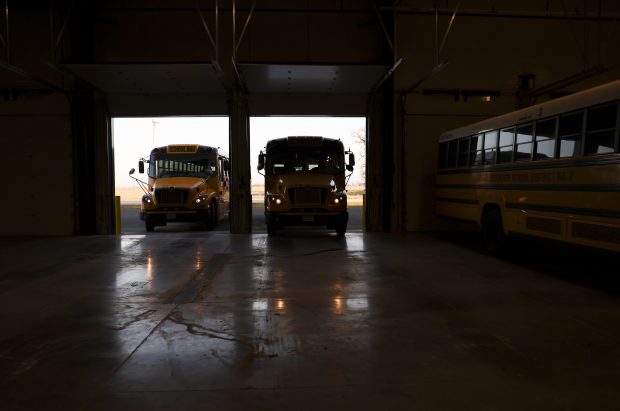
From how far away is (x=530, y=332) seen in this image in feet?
16.3

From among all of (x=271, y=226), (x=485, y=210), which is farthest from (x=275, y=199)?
(x=485, y=210)

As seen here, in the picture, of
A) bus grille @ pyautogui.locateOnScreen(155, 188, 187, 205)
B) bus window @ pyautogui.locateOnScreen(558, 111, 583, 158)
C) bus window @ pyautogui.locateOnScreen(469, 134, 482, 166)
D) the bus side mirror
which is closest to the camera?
bus window @ pyautogui.locateOnScreen(558, 111, 583, 158)

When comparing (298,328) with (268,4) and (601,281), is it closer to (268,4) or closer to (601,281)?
(601,281)

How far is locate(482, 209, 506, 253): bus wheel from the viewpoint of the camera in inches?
379

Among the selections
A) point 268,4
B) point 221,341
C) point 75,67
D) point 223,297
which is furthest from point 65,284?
point 268,4

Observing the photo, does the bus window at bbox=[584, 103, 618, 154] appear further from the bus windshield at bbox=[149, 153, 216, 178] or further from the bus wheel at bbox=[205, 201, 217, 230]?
the bus windshield at bbox=[149, 153, 216, 178]

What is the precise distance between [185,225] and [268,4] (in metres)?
8.67

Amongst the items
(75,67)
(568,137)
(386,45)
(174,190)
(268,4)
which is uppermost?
(268,4)

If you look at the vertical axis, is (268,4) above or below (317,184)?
above

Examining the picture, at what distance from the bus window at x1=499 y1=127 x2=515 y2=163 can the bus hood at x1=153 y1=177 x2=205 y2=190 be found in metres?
9.71

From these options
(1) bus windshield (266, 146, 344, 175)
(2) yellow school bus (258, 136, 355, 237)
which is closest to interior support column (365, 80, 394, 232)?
(2) yellow school bus (258, 136, 355, 237)

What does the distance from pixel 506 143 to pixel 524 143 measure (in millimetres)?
657

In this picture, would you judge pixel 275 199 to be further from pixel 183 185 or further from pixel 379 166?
pixel 183 185

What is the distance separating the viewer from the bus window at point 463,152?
11211 mm
